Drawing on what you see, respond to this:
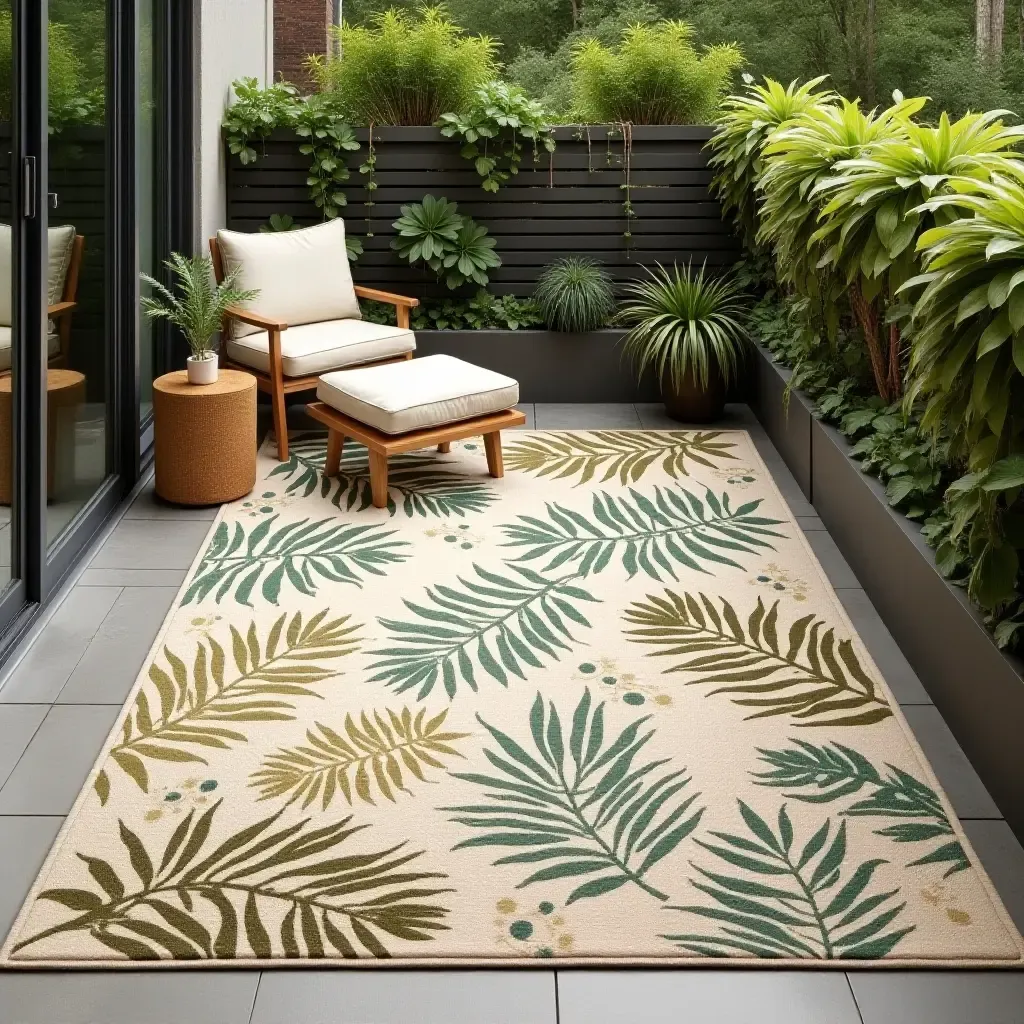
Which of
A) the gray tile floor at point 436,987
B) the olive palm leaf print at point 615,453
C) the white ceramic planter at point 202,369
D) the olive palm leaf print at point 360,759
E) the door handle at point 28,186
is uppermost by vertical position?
the door handle at point 28,186

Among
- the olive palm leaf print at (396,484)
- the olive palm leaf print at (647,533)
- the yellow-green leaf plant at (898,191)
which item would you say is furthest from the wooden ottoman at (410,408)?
the yellow-green leaf plant at (898,191)

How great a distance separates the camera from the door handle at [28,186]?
12.1 feet

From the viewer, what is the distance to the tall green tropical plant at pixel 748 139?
6078mm

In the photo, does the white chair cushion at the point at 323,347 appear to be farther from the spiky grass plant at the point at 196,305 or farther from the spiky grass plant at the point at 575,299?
the spiky grass plant at the point at 575,299

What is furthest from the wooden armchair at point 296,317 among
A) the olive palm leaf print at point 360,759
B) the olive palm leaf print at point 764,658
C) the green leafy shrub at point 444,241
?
the olive palm leaf print at point 360,759

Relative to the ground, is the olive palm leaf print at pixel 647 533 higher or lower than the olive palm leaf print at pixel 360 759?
higher

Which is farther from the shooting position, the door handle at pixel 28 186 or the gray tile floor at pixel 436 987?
the door handle at pixel 28 186

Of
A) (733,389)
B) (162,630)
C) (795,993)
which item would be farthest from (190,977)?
(733,389)

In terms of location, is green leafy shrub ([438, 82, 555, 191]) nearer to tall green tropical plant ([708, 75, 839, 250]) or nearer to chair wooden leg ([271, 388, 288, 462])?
tall green tropical plant ([708, 75, 839, 250])

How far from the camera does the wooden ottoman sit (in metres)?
5.11

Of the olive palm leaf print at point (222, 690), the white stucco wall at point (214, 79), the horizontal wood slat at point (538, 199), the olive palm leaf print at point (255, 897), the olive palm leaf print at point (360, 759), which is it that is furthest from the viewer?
the horizontal wood slat at point (538, 199)

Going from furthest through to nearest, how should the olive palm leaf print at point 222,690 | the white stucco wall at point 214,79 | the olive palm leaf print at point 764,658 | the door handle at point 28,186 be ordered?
the white stucco wall at point 214,79
the door handle at point 28,186
the olive palm leaf print at point 764,658
the olive palm leaf print at point 222,690

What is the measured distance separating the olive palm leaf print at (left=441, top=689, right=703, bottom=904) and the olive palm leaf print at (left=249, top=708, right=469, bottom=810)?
0.41 feet

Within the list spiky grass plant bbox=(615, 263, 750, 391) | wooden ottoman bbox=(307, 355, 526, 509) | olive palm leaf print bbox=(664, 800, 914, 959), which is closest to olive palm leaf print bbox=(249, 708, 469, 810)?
olive palm leaf print bbox=(664, 800, 914, 959)
